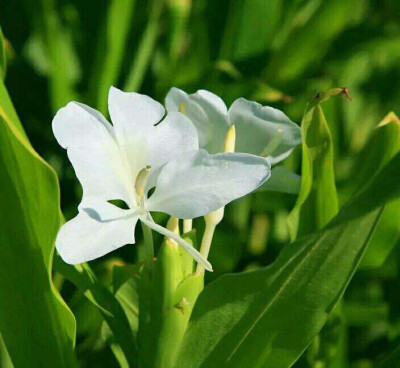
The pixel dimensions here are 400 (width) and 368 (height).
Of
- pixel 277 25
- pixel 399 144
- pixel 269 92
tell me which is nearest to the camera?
pixel 399 144

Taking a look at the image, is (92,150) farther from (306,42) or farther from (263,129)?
(306,42)

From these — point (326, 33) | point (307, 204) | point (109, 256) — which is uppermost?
point (326, 33)

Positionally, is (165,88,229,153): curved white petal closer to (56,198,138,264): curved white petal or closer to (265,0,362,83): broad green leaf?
(56,198,138,264): curved white petal

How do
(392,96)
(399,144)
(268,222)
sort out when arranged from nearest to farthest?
(399,144) → (268,222) → (392,96)

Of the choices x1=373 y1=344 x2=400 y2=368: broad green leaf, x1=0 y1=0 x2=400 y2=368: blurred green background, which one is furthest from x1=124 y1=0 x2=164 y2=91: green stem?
x1=373 y1=344 x2=400 y2=368: broad green leaf

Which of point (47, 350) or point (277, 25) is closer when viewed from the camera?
point (47, 350)

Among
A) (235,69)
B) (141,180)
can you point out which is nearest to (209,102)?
(141,180)

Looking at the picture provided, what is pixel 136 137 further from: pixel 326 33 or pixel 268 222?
pixel 326 33

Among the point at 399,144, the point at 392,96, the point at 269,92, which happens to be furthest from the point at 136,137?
the point at 392,96
